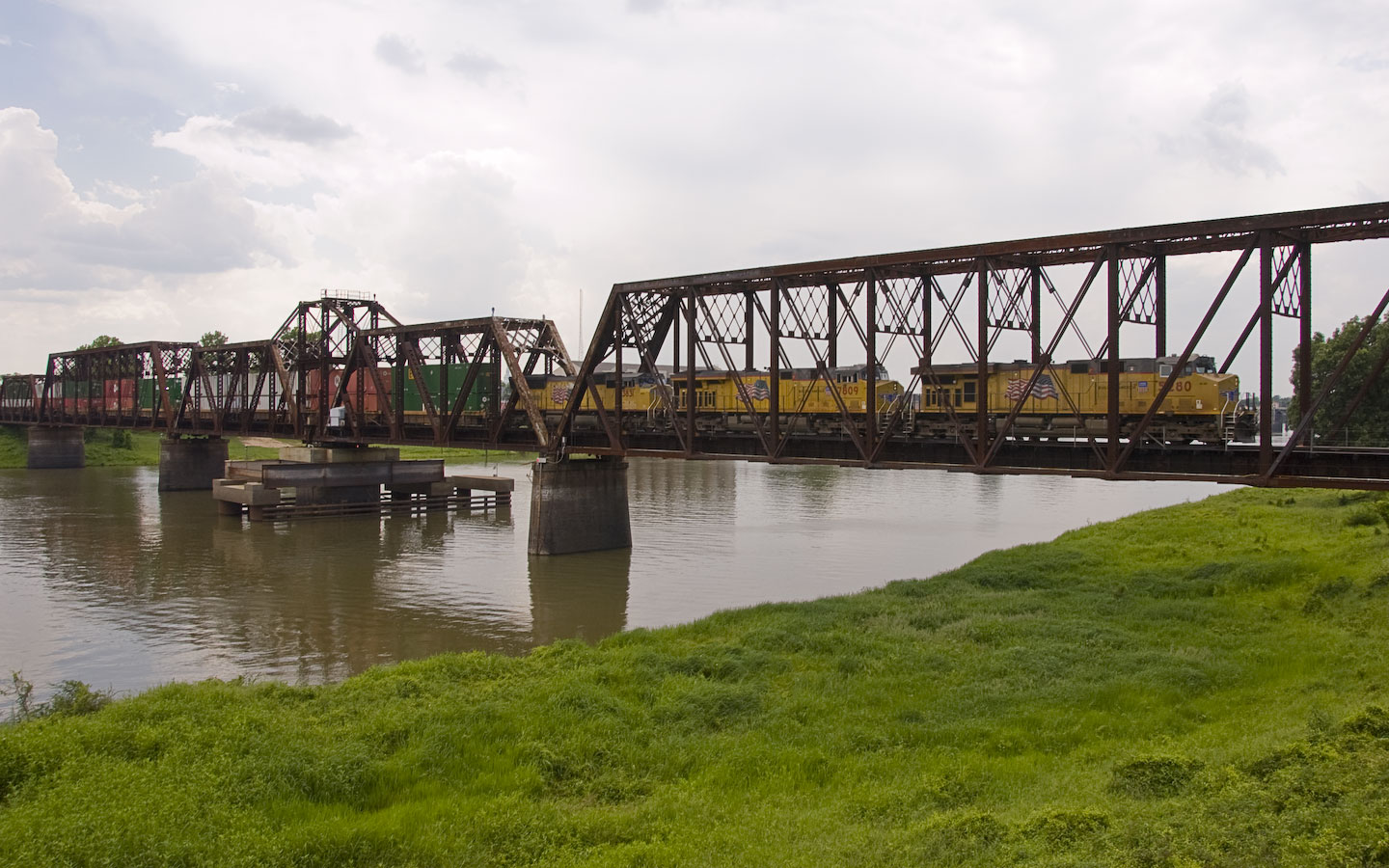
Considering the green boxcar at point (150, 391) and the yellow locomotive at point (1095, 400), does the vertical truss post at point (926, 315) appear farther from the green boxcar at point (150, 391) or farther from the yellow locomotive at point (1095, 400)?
the green boxcar at point (150, 391)

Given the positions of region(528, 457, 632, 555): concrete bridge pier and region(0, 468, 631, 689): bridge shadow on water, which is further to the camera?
region(528, 457, 632, 555): concrete bridge pier

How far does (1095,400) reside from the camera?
114 feet

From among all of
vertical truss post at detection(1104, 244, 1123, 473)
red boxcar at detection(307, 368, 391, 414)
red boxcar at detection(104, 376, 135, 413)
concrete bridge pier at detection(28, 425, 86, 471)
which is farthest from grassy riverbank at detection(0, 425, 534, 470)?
vertical truss post at detection(1104, 244, 1123, 473)

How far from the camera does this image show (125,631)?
1139 inches

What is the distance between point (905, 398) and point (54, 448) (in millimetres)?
101027

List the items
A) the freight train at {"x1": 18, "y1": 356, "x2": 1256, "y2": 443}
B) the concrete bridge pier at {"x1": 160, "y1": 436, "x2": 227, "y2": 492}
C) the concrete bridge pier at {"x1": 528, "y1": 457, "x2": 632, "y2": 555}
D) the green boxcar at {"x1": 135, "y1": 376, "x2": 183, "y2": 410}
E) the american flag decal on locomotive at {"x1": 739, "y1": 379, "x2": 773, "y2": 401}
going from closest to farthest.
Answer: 1. the freight train at {"x1": 18, "y1": 356, "x2": 1256, "y2": 443}
2. the concrete bridge pier at {"x1": 528, "y1": 457, "x2": 632, "y2": 555}
3. the american flag decal on locomotive at {"x1": 739, "y1": 379, "x2": 773, "y2": 401}
4. the concrete bridge pier at {"x1": 160, "y1": 436, "x2": 227, "y2": 492}
5. the green boxcar at {"x1": 135, "y1": 376, "x2": 183, "y2": 410}

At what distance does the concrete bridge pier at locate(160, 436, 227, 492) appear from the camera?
76.7 meters

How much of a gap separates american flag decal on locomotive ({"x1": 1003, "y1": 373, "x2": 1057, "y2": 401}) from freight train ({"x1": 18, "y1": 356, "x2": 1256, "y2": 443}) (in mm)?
39

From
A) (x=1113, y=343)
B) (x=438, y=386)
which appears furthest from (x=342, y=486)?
(x=1113, y=343)

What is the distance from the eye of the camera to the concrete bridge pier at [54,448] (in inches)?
3922

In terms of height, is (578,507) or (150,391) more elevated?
(150,391)

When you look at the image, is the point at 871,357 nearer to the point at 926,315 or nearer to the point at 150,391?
the point at 926,315

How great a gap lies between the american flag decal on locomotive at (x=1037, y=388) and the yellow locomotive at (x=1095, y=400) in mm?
34

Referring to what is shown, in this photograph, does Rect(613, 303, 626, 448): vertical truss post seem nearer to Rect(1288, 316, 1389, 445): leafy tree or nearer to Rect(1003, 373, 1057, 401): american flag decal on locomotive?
Rect(1003, 373, 1057, 401): american flag decal on locomotive
